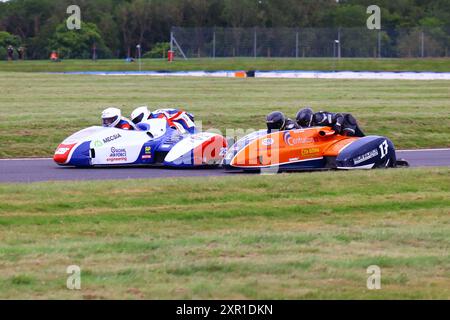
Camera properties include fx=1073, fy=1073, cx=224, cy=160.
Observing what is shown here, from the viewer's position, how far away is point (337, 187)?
46.8 ft

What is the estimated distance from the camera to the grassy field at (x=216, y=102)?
23.2 meters

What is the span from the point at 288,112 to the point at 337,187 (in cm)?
1381

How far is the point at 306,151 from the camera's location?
53.8 ft

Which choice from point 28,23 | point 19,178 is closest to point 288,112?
point 19,178

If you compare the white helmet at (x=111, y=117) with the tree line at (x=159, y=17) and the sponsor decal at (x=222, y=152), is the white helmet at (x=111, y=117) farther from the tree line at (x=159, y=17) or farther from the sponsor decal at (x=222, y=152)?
the tree line at (x=159, y=17)

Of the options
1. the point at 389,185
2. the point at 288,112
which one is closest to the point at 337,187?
the point at 389,185

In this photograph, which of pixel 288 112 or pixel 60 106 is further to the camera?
pixel 60 106

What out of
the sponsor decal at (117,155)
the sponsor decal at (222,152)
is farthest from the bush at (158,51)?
the sponsor decal at (222,152)

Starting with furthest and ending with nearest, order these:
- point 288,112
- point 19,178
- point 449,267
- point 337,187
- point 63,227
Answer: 1. point 288,112
2. point 19,178
3. point 337,187
4. point 63,227
5. point 449,267

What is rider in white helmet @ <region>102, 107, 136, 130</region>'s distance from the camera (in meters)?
17.8

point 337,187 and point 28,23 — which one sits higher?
point 28,23

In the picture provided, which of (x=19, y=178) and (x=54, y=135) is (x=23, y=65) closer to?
(x=54, y=135)
